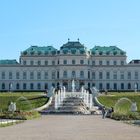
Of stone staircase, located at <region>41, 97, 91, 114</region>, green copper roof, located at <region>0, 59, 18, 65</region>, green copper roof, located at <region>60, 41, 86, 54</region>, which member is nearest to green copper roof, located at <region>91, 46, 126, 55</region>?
green copper roof, located at <region>60, 41, 86, 54</region>

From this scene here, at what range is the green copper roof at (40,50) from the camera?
312 ft

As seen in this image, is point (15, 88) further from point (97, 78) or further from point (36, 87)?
point (97, 78)

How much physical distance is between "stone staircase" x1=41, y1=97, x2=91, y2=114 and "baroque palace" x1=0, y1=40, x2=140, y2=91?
38543mm

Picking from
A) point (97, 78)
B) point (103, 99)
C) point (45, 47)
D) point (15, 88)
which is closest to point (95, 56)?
point (97, 78)

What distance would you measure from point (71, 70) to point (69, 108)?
4682cm

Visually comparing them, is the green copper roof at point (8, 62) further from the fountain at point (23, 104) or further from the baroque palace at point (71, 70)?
the fountain at point (23, 104)

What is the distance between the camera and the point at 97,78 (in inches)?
3666

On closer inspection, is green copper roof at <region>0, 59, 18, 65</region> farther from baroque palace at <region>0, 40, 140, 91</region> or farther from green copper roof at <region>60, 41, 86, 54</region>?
green copper roof at <region>60, 41, 86, 54</region>

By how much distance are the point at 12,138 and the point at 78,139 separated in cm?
218

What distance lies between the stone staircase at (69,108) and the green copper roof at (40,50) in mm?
41833

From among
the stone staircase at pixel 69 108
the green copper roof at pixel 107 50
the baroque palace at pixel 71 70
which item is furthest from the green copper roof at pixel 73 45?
the stone staircase at pixel 69 108

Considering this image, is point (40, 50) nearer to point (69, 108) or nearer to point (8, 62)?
point (8, 62)

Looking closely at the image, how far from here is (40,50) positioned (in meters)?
96.1

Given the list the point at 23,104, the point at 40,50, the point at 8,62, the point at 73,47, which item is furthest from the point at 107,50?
the point at 23,104
